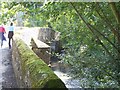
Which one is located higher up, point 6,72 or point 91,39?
point 91,39

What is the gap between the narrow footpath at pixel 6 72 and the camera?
729 cm

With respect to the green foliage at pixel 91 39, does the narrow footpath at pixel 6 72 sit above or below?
below

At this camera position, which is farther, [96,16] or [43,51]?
[43,51]

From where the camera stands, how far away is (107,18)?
15.5 ft

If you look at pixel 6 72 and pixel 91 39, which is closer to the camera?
pixel 91 39

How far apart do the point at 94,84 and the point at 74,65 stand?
0.83 metres

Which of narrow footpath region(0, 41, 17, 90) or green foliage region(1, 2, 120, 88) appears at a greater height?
green foliage region(1, 2, 120, 88)

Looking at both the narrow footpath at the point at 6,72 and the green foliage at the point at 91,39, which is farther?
the narrow footpath at the point at 6,72

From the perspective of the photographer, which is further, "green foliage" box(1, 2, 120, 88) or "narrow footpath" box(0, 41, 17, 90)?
"narrow footpath" box(0, 41, 17, 90)

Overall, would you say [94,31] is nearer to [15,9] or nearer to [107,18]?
[107,18]

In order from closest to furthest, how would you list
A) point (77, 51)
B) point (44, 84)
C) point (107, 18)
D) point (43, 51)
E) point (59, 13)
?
point (44, 84) < point (107, 18) < point (59, 13) < point (77, 51) < point (43, 51)

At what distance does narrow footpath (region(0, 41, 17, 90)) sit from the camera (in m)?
7.29

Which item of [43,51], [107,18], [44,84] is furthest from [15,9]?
[43,51]

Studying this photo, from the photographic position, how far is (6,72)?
8.91 meters
